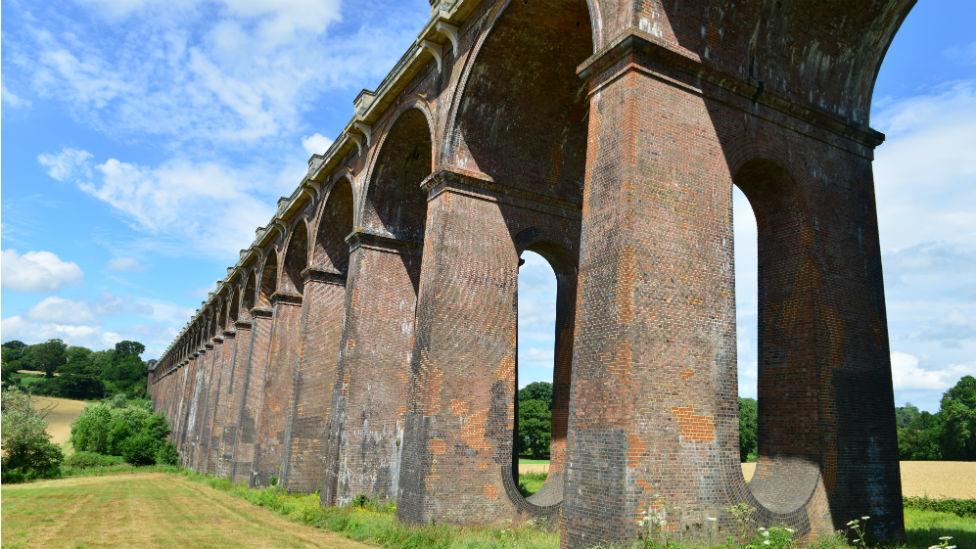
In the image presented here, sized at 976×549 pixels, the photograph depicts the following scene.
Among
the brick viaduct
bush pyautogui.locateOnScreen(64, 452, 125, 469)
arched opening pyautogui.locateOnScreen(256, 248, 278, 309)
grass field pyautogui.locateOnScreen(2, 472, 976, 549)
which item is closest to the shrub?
bush pyautogui.locateOnScreen(64, 452, 125, 469)

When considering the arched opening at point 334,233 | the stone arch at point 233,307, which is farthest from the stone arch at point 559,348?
the stone arch at point 233,307

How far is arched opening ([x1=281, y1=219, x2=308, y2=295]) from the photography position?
1110 inches

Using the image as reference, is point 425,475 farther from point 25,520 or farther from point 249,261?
point 249,261

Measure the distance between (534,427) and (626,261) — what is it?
2191 inches

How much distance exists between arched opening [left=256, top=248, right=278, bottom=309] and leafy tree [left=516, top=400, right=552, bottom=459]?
115ft

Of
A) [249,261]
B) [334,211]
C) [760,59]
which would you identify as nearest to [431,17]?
[760,59]

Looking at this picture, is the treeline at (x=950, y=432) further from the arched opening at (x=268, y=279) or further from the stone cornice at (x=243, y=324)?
the stone cornice at (x=243, y=324)

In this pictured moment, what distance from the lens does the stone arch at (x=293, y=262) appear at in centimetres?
2816

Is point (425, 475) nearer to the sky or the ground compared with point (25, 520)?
nearer to the sky

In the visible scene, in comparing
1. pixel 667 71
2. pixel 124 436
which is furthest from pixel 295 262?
pixel 124 436

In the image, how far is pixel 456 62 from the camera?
15.0 m

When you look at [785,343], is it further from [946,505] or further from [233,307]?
[233,307]

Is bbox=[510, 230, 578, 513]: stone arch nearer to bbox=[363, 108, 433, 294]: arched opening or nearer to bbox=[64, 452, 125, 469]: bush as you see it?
bbox=[363, 108, 433, 294]: arched opening

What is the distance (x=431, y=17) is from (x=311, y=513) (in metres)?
12.8
